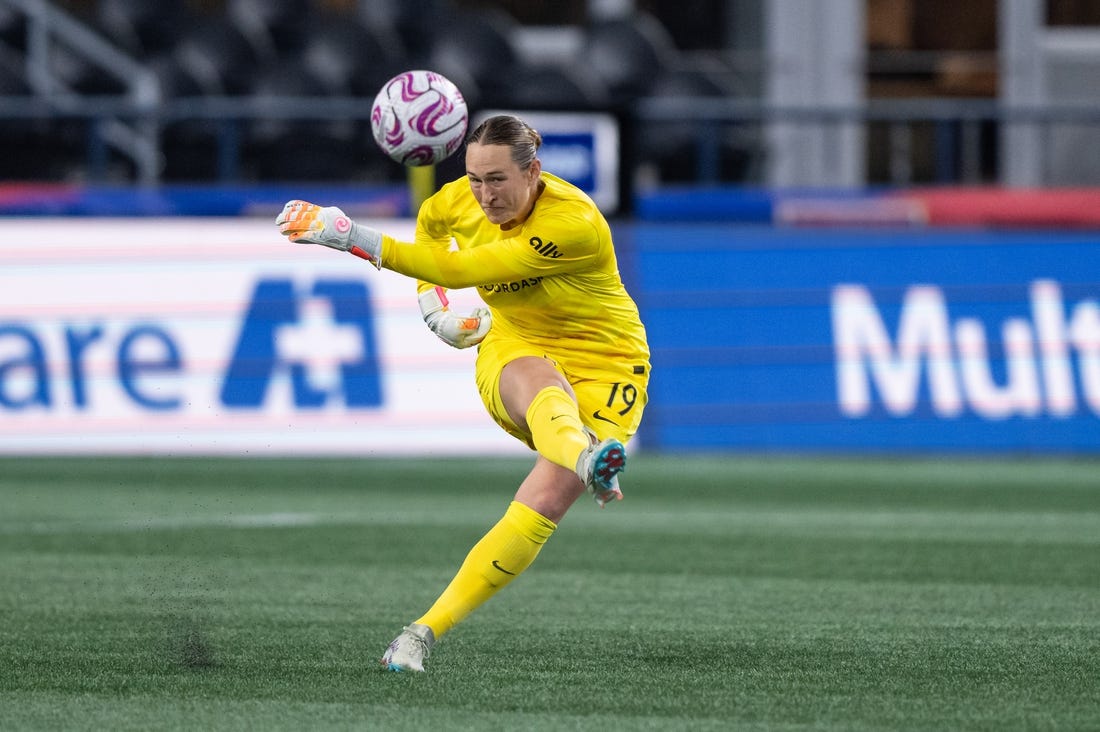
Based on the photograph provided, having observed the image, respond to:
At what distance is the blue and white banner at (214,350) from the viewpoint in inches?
572

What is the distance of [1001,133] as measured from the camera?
75.2ft

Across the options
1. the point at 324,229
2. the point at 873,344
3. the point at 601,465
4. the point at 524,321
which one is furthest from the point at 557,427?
the point at 873,344

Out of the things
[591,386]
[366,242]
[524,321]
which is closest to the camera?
[366,242]

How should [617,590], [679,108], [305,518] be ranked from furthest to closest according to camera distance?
[679,108] → [305,518] → [617,590]

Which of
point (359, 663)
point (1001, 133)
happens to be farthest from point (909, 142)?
point (359, 663)

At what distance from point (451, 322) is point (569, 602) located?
1.68 m

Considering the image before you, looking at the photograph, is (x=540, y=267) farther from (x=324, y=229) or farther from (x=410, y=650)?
(x=410, y=650)

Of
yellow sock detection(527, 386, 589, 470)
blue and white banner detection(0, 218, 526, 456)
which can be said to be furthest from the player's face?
blue and white banner detection(0, 218, 526, 456)

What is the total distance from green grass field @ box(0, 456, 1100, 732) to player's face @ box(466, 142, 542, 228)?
1519 millimetres

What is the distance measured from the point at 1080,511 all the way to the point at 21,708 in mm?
7900

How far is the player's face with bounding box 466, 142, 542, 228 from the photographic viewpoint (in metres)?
6.40

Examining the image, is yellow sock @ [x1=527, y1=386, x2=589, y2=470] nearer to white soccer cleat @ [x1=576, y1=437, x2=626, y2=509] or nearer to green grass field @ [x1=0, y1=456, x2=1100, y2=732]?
white soccer cleat @ [x1=576, y1=437, x2=626, y2=509]

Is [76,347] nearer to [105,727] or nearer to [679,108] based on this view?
[679,108]

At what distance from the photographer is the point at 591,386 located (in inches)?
269
